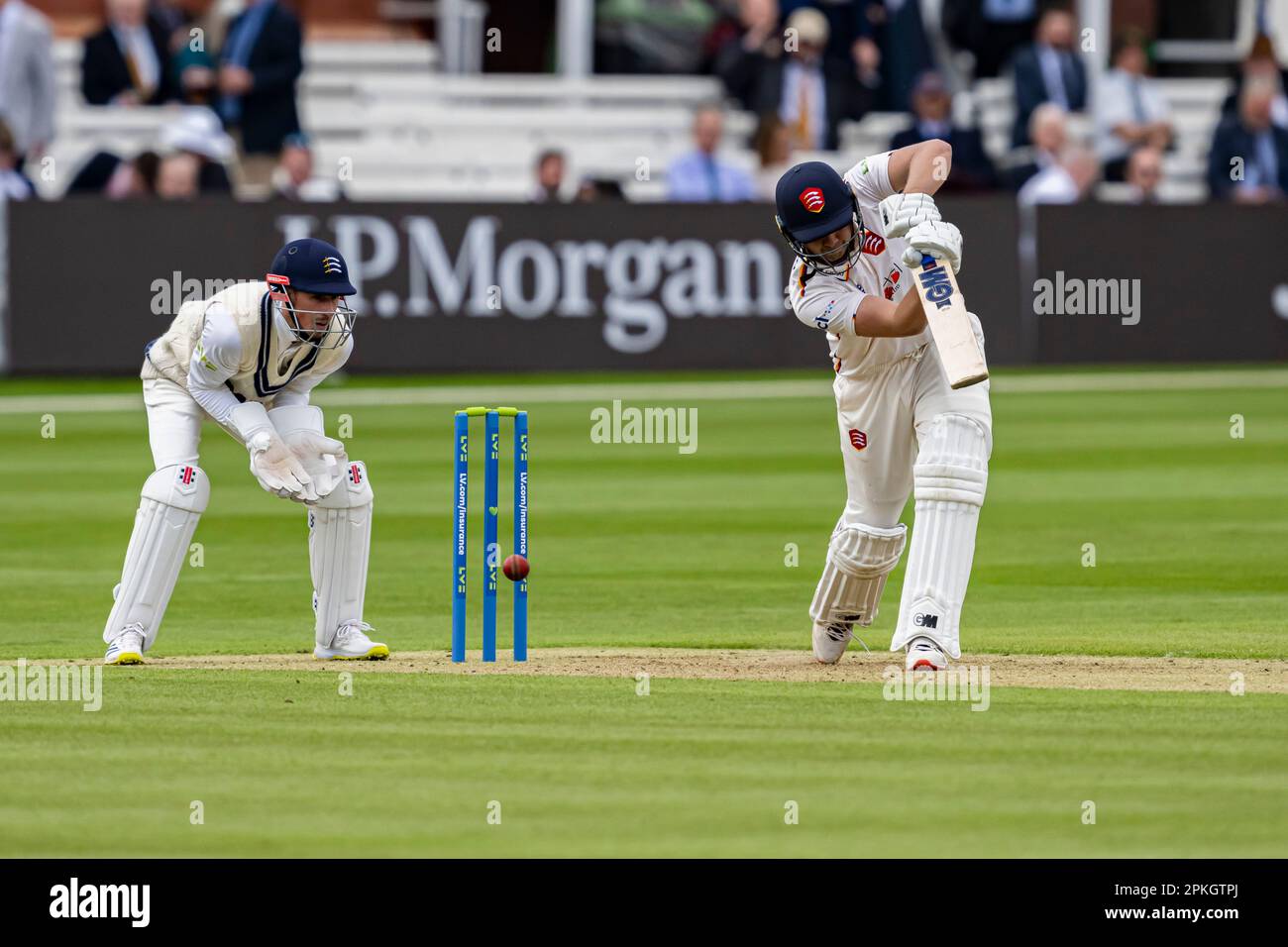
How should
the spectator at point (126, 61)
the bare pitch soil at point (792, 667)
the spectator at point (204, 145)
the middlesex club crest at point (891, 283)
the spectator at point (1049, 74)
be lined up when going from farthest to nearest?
1. the spectator at point (1049, 74)
2. the spectator at point (126, 61)
3. the spectator at point (204, 145)
4. the middlesex club crest at point (891, 283)
5. the bare pitch soil at point (792, 667)

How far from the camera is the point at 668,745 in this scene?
26.9 ft

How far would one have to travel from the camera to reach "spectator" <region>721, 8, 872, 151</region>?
85.0 ft

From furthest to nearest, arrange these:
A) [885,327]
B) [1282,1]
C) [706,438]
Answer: [1282,1], [706,438], [885,327]

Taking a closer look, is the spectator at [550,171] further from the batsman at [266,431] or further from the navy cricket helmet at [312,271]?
the navy cricket helmet at [312,271]

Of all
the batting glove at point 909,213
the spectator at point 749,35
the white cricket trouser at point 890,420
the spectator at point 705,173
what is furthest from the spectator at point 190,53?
the batting glove at point 909,213

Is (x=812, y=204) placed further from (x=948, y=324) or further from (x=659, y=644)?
(x=659, y=644)

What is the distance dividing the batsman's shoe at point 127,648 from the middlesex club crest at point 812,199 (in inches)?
127

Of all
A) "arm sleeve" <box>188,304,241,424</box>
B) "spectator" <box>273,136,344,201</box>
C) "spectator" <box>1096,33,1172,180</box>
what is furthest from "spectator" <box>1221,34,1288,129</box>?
"arm sleeve" <box>188,304,241,424</box>

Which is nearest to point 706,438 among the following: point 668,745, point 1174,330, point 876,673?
point 1174,330

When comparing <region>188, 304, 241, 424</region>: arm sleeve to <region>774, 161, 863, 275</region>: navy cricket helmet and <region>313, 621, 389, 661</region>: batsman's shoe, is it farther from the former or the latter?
<region>774, 161, 863, 275</region>: navy cricket helmet

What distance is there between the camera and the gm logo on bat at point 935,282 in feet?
30.2

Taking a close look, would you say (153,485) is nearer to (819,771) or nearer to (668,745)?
(668,745)

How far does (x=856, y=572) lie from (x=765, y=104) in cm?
1619
